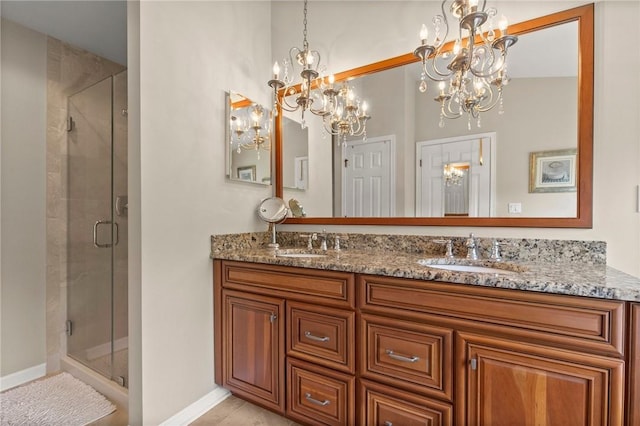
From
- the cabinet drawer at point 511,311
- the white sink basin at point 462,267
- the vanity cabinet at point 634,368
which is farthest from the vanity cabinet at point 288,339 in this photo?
the vanity cabinet at point 634,368

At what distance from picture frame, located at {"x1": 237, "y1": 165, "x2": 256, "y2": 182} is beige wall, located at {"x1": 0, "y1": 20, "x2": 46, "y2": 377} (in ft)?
4.88

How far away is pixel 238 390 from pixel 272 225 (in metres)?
1.08

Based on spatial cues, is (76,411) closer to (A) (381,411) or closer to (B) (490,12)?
(A) (381,411)

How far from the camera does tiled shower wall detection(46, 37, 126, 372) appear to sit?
222cm

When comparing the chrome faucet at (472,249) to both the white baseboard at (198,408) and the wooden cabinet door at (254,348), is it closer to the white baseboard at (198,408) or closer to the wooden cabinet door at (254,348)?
the wooden cabinet door at (254,348)

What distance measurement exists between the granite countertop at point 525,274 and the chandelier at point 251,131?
0.81 metres

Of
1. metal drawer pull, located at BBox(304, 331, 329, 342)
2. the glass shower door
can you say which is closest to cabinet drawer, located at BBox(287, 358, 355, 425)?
metal drawer pull, located at BBox(304, 331, 329, 342)

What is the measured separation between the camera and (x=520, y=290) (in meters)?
1.04

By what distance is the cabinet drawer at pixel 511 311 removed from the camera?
3.08ft

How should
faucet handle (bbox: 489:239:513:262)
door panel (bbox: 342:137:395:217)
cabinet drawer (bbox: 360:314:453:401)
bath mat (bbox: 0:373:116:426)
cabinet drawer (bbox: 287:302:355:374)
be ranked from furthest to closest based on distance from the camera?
1. door panel (bbox: 342:137:395:217)
2. bath mat (bbox: 0:373:116:426)
3. faucet handle (bbox: 489:239:513:262)
4. cabinet drawer (bbox: 287:302:355:374)
5. cabinet drawer (bbox: 360:314:453:401)

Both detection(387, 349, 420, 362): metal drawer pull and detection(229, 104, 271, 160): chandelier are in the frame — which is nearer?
detection(387, 349, 420, 362): metal drawer pull

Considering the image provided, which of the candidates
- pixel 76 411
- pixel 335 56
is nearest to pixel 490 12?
pixel 335 56

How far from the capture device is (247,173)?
210 cm

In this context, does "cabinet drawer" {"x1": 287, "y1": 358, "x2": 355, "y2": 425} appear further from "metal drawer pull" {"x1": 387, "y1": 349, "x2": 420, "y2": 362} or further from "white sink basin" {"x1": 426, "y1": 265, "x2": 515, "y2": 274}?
"white sink basin" {"x1": 426, "y1": 265, "x2": 515, "y2": 274}
